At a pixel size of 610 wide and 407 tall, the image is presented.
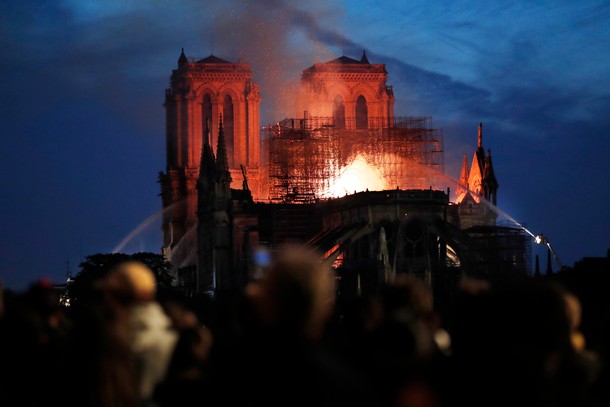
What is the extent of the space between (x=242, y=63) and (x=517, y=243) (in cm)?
4559

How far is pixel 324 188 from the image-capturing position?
4454 inches

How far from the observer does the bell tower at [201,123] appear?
132 meters

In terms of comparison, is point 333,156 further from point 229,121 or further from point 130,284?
point 130,284

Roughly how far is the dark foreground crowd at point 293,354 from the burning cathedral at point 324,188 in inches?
3006

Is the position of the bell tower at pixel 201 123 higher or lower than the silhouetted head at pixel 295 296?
higher

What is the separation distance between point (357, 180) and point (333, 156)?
4997mm

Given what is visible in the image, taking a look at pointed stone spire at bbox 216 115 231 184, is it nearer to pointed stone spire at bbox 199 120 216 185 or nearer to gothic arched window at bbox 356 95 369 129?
pointed stone spire at bbox 199 120 216 185

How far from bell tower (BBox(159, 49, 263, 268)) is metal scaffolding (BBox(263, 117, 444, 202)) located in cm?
1109

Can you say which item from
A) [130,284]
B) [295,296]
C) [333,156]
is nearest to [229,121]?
[333,156]

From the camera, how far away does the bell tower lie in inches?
5177

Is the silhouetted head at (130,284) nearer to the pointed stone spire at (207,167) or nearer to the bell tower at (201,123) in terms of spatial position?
the pointed stone spire at (207,167)

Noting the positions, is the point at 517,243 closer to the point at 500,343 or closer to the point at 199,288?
the point at 199,288

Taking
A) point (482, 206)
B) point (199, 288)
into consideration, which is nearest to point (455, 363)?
point (199, 288)

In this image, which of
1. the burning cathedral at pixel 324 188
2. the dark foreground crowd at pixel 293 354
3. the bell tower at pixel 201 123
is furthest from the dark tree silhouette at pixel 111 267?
the dark foreground crowd at pixel 293 354
